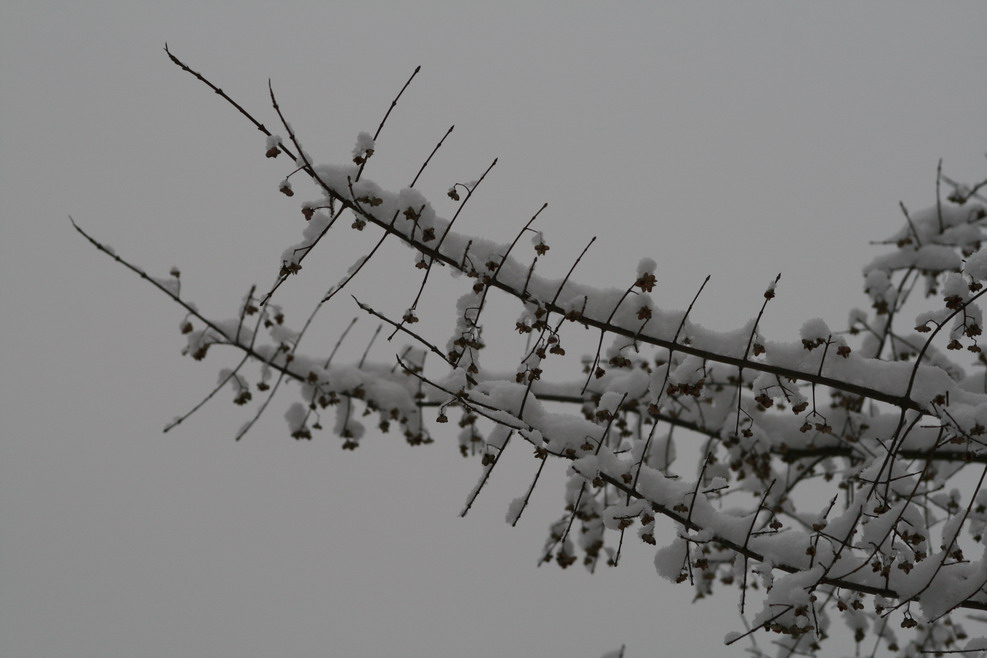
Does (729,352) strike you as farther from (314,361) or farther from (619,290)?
(314,361)

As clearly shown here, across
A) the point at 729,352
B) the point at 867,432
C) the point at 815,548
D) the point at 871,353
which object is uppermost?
the point at 871,353

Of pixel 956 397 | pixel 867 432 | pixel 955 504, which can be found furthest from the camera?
pixel 867 432

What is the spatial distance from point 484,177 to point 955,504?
3242mm

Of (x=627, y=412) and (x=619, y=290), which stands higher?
→ (x=627, y=412)

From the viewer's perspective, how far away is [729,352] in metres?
2.64

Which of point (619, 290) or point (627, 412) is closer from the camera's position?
point (619, 290)

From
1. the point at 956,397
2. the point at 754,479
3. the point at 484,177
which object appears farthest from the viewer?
the point at 754,479

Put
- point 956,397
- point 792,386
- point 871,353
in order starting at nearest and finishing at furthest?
point 792,386
point 956,397
point 871,353

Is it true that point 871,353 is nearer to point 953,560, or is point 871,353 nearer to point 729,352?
point 953,560

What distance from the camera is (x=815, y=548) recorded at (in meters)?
2.51

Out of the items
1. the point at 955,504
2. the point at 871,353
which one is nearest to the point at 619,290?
the point at 955,504

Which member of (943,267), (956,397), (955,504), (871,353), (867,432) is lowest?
(956,397)

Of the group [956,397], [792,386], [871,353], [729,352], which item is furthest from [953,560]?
[871,353]

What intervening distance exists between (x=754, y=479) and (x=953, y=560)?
1.57 m
